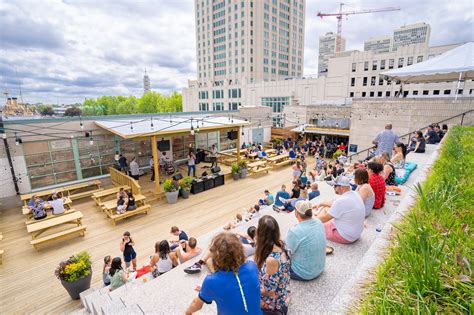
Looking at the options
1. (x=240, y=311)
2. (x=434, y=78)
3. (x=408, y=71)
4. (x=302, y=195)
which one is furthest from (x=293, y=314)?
(x=434, y=78)

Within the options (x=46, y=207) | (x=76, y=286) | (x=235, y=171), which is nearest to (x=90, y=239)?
(x=46, y=207)

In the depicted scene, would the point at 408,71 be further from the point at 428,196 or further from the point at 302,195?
the point at 428,196

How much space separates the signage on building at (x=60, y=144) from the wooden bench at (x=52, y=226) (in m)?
3.50

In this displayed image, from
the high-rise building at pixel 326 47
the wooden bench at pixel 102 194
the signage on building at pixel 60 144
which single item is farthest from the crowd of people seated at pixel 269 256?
the high-rise building at pixel 326 47

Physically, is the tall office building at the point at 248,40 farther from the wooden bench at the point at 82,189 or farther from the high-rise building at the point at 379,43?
the high-rise building at the point at 379,43

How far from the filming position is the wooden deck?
4938 millimetres

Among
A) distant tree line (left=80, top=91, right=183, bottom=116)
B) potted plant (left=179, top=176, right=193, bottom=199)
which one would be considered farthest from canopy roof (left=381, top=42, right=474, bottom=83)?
distant tree line (left=80, top=91, right=183, bottom=116)

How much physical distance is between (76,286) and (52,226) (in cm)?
310

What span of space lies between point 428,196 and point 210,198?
8.39 m

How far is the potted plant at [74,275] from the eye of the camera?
4688 millimetres

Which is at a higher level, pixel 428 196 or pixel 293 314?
pixel 428 196

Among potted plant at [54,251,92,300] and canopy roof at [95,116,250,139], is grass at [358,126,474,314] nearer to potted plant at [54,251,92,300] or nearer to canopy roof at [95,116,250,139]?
potted plant at [54,251,92,300]

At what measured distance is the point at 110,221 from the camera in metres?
7.96

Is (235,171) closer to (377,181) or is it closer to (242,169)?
(242,169)
